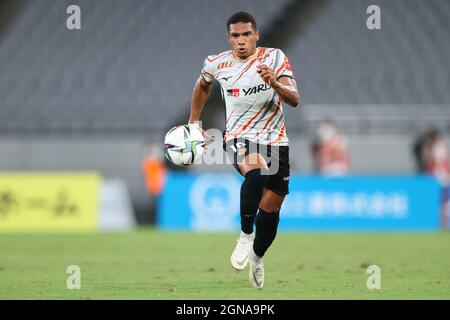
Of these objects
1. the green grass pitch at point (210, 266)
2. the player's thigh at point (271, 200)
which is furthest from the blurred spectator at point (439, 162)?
the player's thigh at point (271, 200)

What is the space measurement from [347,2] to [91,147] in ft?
23.4

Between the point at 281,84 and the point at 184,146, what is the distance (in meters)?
0.97

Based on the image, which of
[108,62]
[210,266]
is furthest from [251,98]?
[108,62]

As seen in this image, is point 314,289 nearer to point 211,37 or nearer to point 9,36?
point 211,37

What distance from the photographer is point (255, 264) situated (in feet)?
23.2

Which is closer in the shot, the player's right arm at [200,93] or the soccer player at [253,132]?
the soccer player at [253,132]

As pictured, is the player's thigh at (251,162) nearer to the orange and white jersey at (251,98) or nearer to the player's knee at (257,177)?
the player's knee at (257,177)

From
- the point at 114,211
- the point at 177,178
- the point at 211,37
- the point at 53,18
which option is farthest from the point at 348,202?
the point at 53,18

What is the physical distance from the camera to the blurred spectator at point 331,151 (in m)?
16.6

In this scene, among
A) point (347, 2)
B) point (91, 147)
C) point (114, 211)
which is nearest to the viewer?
point (114, 211)

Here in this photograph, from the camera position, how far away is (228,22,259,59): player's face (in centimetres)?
694

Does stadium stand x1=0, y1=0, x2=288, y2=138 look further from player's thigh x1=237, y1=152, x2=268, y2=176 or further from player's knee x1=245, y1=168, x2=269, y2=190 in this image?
player's knee x1=245, y1=168, x2=269, y2=190

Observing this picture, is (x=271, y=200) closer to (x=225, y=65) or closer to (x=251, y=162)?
(x=251, y=162)

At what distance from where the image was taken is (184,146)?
7082mm
